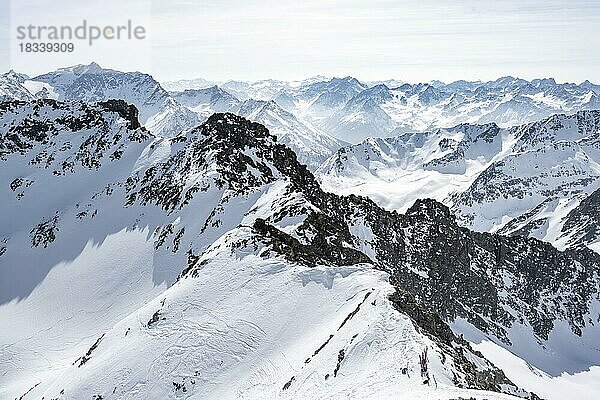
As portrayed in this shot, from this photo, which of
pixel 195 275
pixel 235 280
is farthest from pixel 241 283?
pixel 195 275

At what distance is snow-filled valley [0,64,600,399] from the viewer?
100 feet

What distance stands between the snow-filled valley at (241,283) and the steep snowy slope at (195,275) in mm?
195

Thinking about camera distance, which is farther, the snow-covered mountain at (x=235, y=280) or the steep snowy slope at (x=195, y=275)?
the snow-covered mountain at (x=235, y=280)

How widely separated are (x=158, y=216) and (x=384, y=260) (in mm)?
36506

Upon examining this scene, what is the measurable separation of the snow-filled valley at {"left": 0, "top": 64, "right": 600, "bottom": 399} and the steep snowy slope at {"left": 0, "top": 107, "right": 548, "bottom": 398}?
7.7 inches

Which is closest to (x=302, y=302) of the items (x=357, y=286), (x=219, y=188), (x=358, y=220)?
(x=357, y=286)

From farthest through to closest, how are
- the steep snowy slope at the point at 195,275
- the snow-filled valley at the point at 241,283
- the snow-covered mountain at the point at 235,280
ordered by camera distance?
the snow-filled valley at the point at 241,283 → the snow-covered mountain at the point at 235,280 → the steep snowy slope at the point at 195,275

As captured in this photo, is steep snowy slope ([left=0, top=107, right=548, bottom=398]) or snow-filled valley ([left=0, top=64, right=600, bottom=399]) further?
snow-filled valley ([left=0, top=64, right=600, bottom=399])

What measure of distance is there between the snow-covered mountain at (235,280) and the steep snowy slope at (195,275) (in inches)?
7.7

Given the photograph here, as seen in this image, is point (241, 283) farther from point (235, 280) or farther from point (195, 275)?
point (195, 275)

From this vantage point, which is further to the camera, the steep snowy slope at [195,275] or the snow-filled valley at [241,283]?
the snow-filled valley at [241,283]

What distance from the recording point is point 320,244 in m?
44.8

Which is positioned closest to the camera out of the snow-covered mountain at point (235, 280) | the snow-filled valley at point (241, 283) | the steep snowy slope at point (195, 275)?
the steep snowy slope at point (195, 275)

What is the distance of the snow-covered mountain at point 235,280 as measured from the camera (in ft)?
99.6
